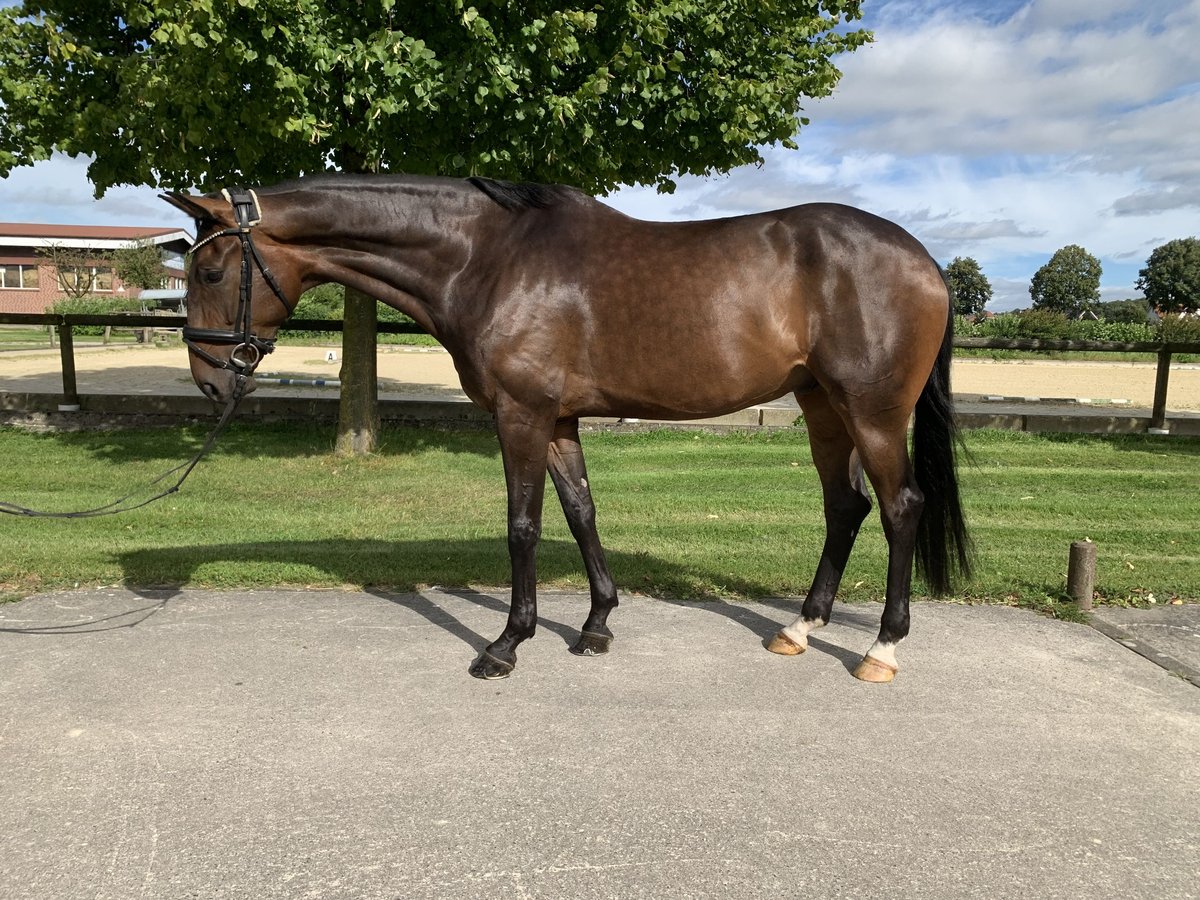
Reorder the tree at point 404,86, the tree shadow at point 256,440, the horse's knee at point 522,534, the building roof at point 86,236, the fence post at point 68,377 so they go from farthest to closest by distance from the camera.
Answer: the building roof at point 86,236, the fence post at point 68,377, the tree shadow at point 256,440, the tree at point 404,86, the horse's knee at point 522,534

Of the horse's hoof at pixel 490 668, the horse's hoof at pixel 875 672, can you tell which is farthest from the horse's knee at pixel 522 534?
the horse's hoof at pixel 875 672

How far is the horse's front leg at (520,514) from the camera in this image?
4051 mm

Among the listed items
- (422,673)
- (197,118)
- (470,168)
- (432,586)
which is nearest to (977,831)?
(422,673)

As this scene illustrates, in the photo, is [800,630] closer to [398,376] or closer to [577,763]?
[577,763]

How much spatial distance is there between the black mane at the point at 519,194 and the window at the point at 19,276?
5492 cm

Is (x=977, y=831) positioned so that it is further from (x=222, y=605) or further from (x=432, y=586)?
(x=222, y=605)

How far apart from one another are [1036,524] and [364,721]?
237 inches

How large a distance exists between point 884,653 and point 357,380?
749 cm

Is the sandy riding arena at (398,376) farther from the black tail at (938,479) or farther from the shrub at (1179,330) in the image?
the black tail at (938,479)

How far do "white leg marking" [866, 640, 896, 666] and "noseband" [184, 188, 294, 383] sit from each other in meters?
3.13

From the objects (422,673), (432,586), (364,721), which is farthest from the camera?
(432,586)

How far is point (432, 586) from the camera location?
5418mm

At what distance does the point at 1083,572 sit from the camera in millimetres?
5016

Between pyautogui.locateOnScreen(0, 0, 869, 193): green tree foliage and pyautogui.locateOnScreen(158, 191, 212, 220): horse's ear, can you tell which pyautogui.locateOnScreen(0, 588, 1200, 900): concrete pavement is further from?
pyautogui.locateOnScreen(0, 0, 869, 193): green tree foliage
